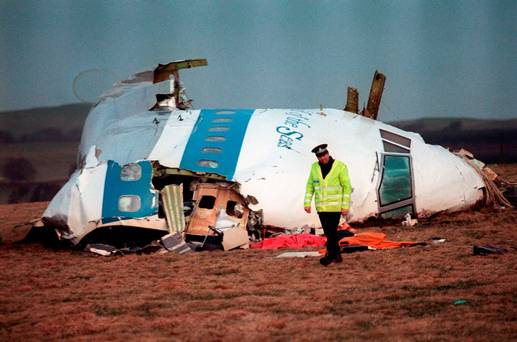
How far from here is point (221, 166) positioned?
18.1 metres

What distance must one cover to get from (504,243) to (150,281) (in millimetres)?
6618

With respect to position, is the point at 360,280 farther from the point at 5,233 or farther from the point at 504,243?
the point at 5,233

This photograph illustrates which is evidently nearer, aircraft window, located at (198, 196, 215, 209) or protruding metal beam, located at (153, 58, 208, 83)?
aircraft window, located at (198, 196, 215, 209)

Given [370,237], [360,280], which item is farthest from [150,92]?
[360,280]

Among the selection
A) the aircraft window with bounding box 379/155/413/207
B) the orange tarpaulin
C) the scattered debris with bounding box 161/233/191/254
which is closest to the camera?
the orange tarpaulin

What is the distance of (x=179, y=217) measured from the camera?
57.8ft

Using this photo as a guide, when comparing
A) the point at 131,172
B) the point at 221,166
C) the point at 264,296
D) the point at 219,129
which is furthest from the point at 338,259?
the point at 219,129

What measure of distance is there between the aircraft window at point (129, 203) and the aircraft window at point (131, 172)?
0.46 metres

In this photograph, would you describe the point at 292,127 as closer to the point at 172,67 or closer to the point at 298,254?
the point at 172,67

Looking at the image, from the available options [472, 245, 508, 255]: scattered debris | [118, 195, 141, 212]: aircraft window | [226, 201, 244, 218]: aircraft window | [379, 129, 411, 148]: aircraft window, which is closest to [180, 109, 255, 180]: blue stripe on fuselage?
[226, 201, 244, 218]: aircraft window

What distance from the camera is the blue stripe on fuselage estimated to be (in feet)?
59.4

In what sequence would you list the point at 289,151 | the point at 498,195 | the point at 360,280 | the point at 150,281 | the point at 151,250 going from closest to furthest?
the point at 360,280, the point at 150,281, the point at 151,250, the point at 289,151, the point at 498,195

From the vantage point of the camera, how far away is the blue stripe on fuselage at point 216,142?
59.4ft

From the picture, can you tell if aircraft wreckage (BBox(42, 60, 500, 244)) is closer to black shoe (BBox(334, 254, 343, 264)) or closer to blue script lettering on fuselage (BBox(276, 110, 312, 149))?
blue script lettering on fuselage (BBox(276, 110, 312, 149))
